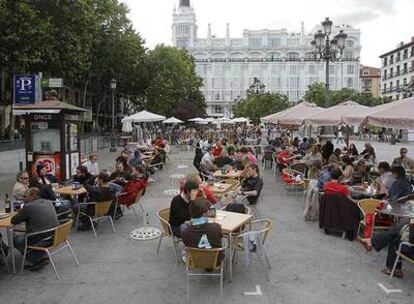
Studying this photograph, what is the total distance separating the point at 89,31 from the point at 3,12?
Answer: 6.25m

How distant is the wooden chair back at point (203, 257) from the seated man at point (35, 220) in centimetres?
221

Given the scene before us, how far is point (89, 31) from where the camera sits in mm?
23141

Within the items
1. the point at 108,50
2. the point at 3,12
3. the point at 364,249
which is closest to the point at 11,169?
the point at 3,12

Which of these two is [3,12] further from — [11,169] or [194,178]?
[194,178]

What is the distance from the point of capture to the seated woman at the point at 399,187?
8258 mm

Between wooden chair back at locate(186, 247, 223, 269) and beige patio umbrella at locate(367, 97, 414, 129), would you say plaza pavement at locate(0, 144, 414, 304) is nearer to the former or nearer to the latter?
wooden chair back at locate(186, 247, 223, 269)

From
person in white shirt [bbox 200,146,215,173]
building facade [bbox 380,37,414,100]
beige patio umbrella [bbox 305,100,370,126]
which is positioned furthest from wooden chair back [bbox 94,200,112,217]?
building facade [bbox 380,37,414,100]

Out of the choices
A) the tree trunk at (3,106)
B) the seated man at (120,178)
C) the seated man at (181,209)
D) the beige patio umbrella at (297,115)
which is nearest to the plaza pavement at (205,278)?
the seated man at (181,209)

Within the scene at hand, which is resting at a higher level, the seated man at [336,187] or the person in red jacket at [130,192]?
the seated man at [336,187]

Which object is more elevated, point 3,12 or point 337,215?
point 3,12

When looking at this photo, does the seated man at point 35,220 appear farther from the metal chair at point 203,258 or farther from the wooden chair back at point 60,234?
the metal chair at point 203,258

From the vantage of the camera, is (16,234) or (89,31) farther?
(89,31)

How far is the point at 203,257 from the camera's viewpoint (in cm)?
537

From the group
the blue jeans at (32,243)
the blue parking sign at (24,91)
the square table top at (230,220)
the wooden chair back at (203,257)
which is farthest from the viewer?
the blue parking sign at (24,91)
